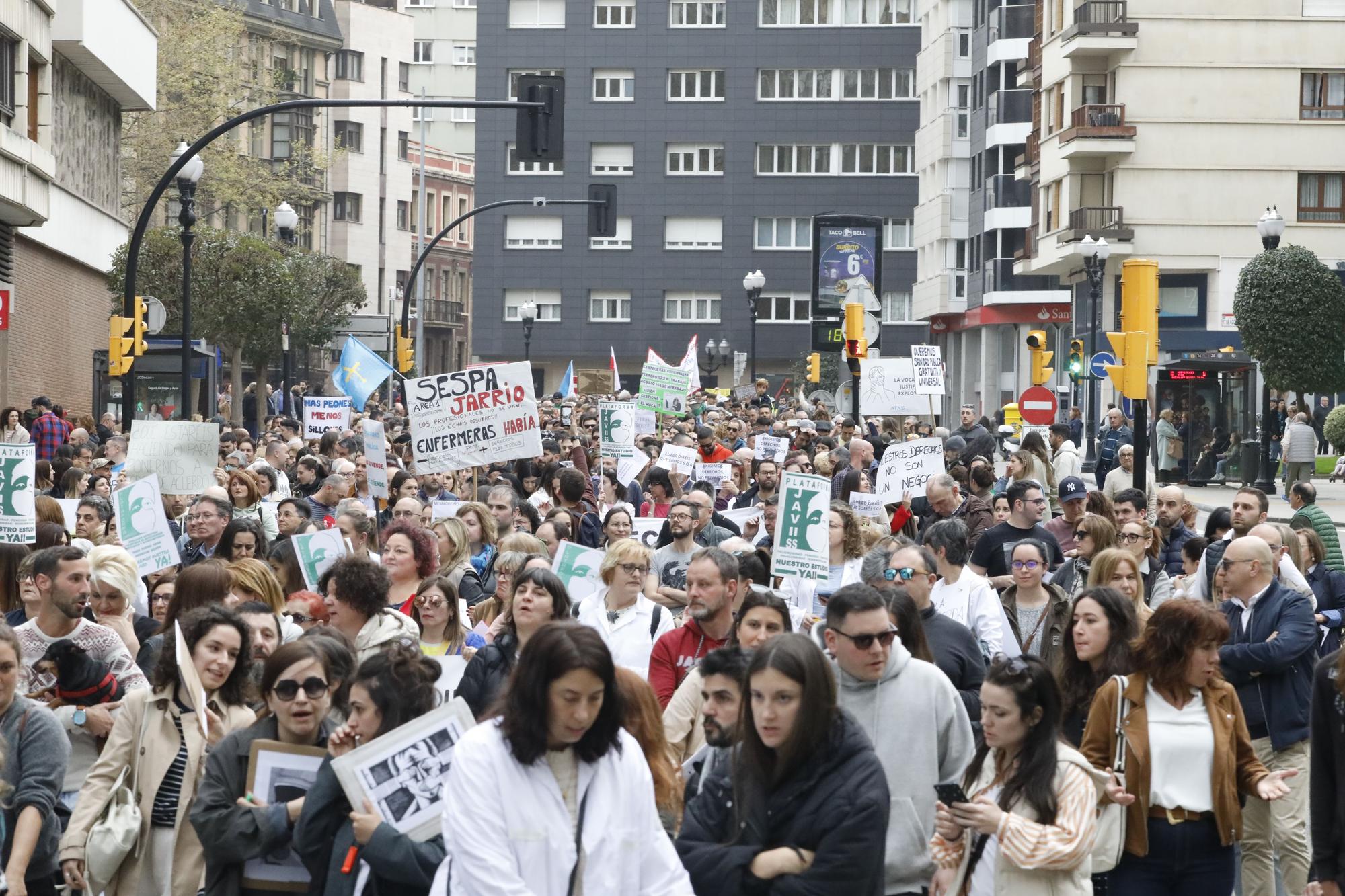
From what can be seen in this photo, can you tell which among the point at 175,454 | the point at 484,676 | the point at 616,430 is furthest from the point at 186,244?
the point at 484,676

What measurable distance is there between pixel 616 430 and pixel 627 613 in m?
11.2

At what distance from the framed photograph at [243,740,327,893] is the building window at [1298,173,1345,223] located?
177 ft

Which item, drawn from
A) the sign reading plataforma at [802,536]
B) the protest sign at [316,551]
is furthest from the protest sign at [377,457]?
the sign reading plataforma at [802,536]

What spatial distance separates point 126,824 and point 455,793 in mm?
2100

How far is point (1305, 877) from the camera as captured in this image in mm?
8812

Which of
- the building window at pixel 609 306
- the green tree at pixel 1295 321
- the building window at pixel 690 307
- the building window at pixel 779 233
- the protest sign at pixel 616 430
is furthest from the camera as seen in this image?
the building window at pixel 609 306

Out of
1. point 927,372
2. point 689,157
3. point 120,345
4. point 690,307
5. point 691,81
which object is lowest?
point 927,372

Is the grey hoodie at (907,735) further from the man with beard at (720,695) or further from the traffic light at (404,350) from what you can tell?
the traffic light at (404,350)

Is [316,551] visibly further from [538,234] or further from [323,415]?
[538,234]

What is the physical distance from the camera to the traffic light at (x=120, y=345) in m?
24.2

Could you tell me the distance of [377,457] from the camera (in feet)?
55.4

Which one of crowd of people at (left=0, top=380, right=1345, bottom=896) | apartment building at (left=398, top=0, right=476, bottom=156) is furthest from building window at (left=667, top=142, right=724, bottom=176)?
crowd of people at (left=0, top=380, right=1345, bottom=896)

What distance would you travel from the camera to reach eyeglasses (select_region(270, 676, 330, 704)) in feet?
20.5

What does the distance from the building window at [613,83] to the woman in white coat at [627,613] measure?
3147 inches
